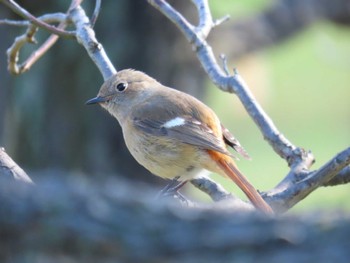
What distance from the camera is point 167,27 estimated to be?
9.40 m

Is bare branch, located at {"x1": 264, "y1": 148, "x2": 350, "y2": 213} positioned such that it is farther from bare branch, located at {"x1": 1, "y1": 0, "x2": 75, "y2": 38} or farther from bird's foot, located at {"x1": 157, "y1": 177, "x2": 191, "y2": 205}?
bare branch, located at {"x1": 1, "y1": 0, "x2": 75, "y2": 38}

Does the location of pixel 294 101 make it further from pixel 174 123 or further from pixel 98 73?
pixel 174 123

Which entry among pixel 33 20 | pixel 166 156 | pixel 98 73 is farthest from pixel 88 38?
pixel 98 73

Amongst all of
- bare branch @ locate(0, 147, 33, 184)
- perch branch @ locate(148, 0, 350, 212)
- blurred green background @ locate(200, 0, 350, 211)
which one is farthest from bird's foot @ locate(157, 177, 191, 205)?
blurred green background @ locate(200, 0, 350, 211)

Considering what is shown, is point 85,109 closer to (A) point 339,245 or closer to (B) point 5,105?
(B) point 5,105

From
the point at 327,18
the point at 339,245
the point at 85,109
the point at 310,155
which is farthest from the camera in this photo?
the point at 327,18

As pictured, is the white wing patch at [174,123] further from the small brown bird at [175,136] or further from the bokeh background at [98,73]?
the bokeh background at [98,73]

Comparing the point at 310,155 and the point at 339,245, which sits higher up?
the point at 310,155

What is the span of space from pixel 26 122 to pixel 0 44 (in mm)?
873

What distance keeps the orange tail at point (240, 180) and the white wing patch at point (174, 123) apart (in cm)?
29

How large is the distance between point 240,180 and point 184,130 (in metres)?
0.64

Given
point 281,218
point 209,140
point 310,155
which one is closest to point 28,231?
point 281,218

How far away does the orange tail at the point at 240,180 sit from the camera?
3851 millimetres

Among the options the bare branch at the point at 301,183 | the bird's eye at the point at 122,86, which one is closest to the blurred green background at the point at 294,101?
the bird's eye at the point at 122,86
